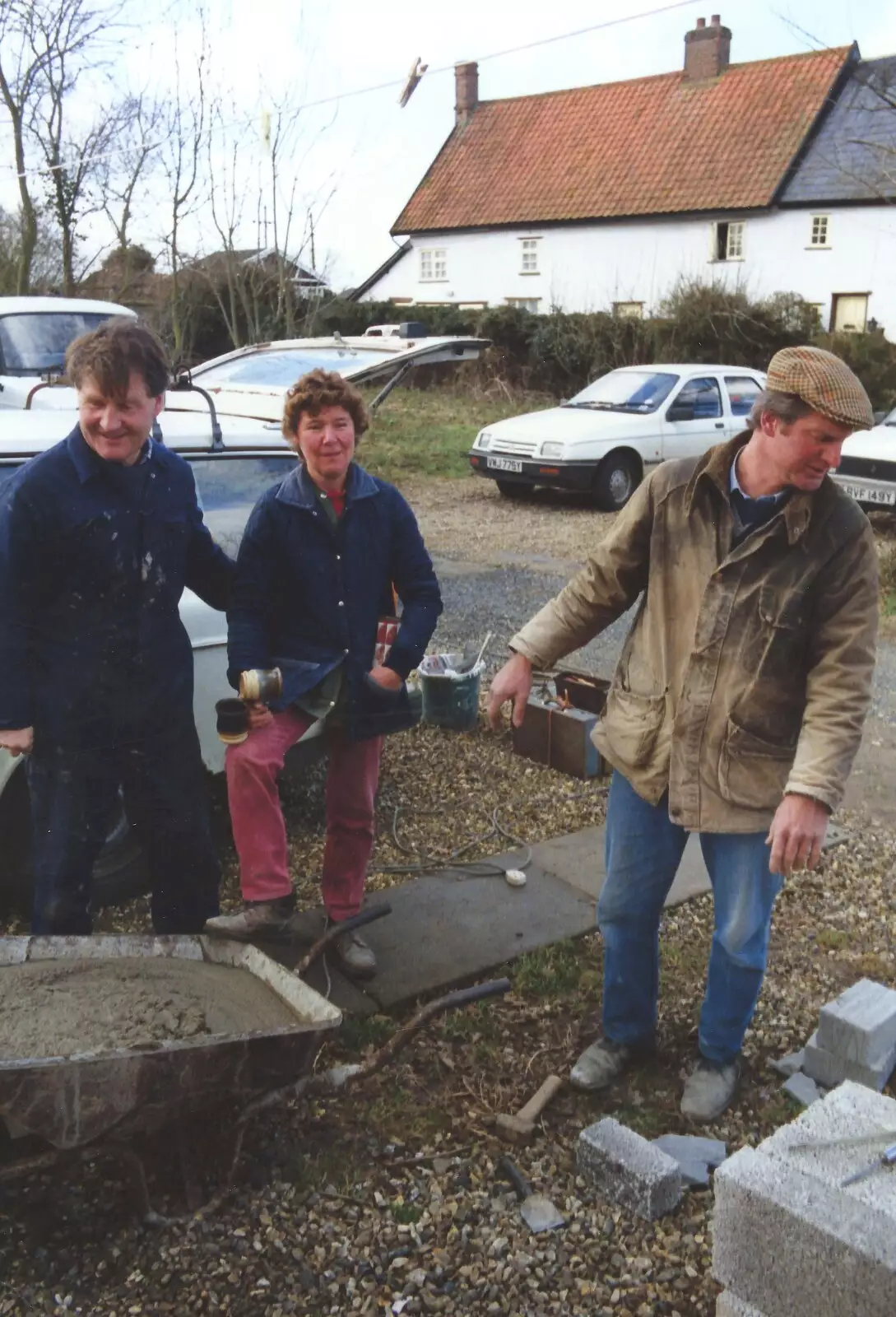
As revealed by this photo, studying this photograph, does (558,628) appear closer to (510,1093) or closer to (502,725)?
(510,1093)

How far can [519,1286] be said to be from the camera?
2.51 meters

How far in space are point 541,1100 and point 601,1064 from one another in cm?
22

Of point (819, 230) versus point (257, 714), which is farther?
point (819, 230)

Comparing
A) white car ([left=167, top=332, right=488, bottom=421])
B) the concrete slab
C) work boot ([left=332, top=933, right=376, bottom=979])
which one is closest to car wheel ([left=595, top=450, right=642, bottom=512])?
white car ([left=167, top=332, right=488, bottom=421])

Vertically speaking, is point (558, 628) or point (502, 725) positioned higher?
point (558, 628)

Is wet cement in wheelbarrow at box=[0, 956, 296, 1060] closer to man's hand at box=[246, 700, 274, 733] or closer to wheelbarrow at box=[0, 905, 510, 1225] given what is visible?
wheelbarrow at box=[0, 905, 510, 1225]

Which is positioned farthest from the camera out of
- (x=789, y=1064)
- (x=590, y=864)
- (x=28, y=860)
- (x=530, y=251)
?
(x=530, y=251)

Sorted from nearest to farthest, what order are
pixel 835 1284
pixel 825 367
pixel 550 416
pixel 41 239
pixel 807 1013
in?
pixel 835 1284 < pixel 825 367 < pixel 807 1013 < pixel 550 416 < pixel 41 239

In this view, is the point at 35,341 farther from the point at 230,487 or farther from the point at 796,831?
the point at 796,831

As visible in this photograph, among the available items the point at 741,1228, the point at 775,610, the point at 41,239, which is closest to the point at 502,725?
the point at 775,610

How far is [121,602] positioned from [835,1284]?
89.8 inches

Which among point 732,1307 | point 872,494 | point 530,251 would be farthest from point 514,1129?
point 530,251

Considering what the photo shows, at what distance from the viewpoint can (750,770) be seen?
2.74 metres

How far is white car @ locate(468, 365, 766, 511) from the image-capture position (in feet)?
42.0
